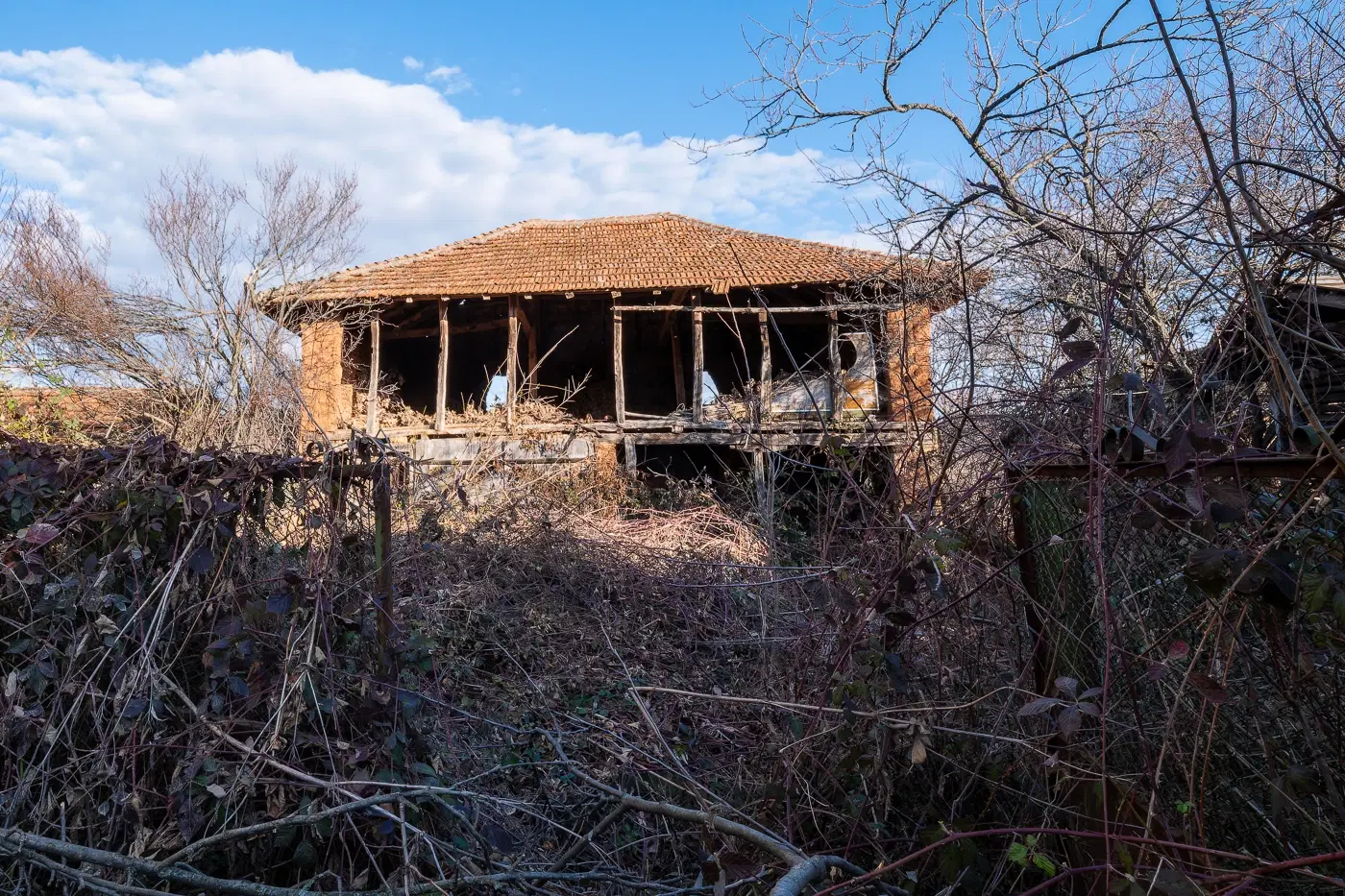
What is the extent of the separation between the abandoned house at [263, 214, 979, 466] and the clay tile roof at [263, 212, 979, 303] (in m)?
0.04

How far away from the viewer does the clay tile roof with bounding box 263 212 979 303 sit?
14.7 m

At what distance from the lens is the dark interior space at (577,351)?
18.4 metres

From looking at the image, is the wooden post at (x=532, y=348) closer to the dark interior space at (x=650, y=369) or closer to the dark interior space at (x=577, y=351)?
the dark interior space at (x=577, y=351)

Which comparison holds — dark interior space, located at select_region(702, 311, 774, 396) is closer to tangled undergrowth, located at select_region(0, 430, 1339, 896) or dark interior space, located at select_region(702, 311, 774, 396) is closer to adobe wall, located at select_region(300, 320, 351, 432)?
adobe wall, located at select_region(300, 320, 351, 432)

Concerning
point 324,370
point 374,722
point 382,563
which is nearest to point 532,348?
point 324,370

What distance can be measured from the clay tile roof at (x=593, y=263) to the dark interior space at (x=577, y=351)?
→ 1514mm

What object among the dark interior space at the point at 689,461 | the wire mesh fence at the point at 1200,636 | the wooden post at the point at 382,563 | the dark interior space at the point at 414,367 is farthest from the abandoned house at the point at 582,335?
the wire mesh fence at the point at 1200,636

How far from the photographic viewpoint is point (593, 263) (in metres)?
16.0

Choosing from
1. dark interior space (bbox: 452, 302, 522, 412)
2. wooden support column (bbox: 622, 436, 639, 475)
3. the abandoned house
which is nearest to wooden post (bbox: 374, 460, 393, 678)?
the abandoned house

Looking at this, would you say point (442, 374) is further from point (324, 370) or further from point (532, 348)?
point (324, 370)

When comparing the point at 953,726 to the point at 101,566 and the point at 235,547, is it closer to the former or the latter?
the point at 235,547

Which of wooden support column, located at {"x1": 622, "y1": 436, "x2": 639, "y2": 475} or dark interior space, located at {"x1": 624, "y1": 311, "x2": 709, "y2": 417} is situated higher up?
dark interior space, located at {"x1": 624, "y1": 311, "x2": 709, "y2": 417}

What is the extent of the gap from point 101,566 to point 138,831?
3.06 ft

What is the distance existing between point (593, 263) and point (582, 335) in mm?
3129
